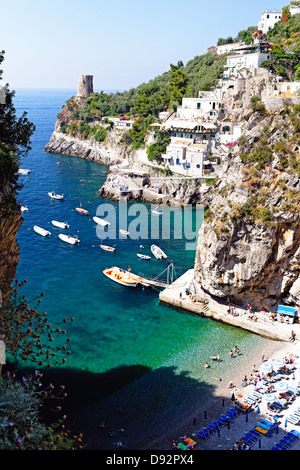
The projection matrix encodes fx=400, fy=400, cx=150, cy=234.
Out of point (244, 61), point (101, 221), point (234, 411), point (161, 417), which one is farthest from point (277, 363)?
point (244, 61)

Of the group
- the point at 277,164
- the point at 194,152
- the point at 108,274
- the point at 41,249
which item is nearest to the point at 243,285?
the point at 277,164

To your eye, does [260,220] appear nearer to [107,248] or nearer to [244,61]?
[107,248]

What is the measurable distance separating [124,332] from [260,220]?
1243 centimetres

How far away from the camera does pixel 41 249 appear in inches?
1694

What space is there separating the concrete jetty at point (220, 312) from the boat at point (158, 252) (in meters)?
5.72

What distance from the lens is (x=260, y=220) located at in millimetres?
27891

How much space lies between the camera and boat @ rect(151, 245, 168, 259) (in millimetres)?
40062

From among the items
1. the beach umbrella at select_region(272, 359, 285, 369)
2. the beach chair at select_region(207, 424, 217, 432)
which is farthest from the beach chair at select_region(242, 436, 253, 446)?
the beach umbrella at select_region(272, 359, 285, 369)

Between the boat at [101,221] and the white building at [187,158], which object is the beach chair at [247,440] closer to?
the boat at [101,221]

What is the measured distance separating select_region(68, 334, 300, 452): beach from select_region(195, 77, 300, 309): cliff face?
22.0 feet

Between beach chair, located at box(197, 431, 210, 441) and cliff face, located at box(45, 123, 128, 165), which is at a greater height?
cliff face, located at box(45, 123, 128, 165)

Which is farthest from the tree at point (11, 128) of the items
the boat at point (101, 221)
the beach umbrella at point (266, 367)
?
the boat at point (101, 221)

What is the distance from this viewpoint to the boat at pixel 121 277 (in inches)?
1367

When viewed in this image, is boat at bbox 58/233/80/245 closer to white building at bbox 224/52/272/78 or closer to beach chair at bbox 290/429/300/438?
beach chair at bbox 290/429/300/438
